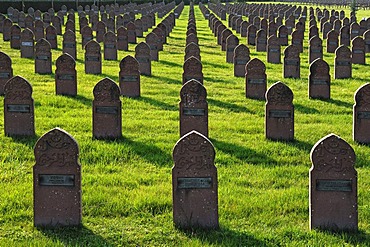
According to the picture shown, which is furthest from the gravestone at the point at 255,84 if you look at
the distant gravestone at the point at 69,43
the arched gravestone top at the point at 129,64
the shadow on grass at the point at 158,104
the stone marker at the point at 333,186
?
the distant gravestone at the point at 69,43

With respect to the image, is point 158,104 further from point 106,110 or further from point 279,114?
point 279,114

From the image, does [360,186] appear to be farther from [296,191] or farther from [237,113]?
[237,113]

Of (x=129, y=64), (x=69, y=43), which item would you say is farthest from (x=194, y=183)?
(x=69, y=43)

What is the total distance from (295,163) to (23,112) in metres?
4.82

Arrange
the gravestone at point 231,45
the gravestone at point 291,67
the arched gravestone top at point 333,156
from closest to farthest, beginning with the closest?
the arched gravestone top at point 333,156, the gravestone at point 291,67, the gravestone at point 231,45

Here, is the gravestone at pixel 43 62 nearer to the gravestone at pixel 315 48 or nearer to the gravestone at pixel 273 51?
the gravestone at pixel 273 51

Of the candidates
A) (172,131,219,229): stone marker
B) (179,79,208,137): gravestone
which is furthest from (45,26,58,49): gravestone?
(172,131,219,229): stone marker

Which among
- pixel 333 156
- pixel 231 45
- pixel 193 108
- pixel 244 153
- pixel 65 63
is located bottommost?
pixel 244 153

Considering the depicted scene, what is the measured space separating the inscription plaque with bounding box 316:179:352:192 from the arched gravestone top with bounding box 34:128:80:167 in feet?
9.13

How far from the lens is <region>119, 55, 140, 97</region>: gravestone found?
16.1 metres

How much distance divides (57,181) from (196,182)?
5.20ft

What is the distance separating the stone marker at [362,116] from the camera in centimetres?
1192

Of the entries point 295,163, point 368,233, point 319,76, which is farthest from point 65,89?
point 368,233

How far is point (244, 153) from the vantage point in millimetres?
11531
